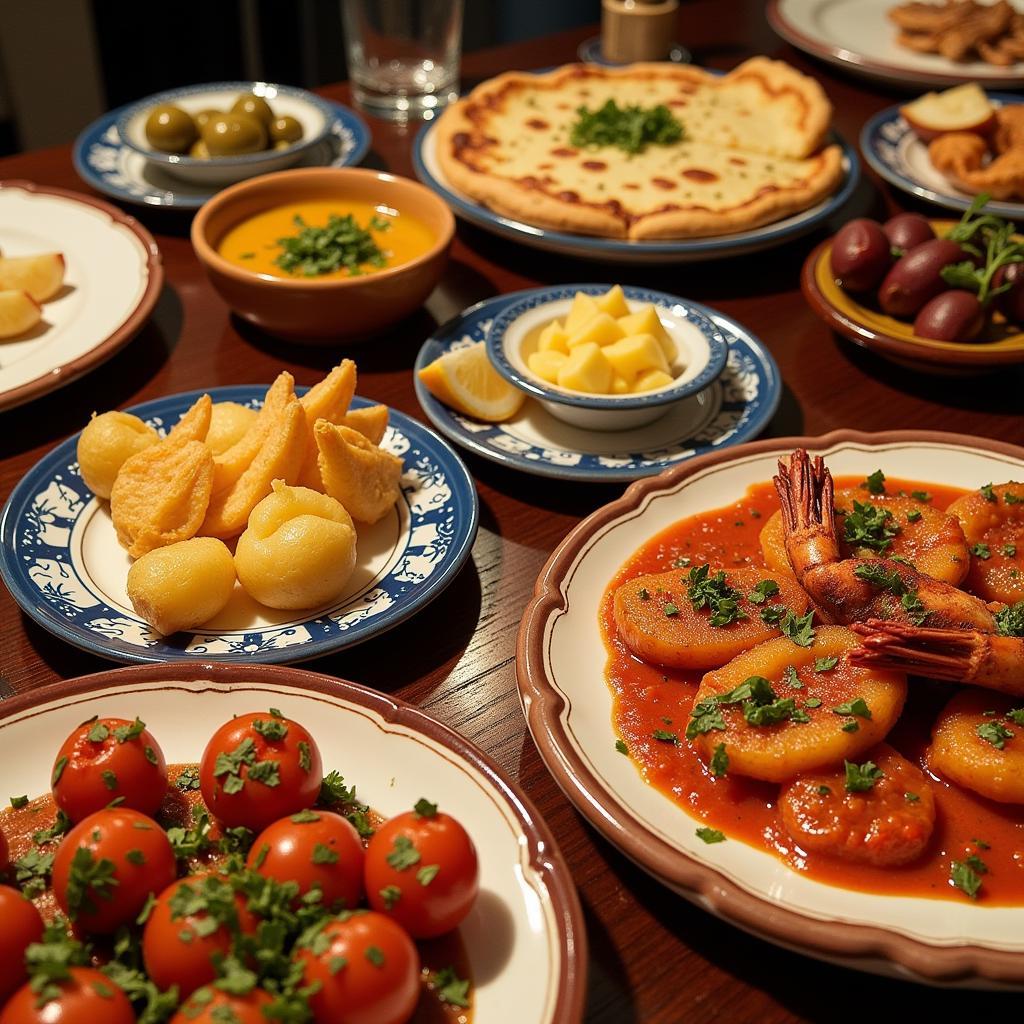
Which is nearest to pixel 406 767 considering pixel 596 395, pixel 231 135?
pixel 596 395

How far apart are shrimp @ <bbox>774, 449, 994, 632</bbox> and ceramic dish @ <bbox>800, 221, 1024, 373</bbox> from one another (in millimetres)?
916

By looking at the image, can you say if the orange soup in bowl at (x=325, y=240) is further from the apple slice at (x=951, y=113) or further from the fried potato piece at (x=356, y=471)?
the apple slice at (x=951, y=113)

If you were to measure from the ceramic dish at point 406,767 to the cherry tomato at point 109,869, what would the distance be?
0.24 meters

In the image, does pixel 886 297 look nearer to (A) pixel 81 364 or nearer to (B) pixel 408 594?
(B) pixel 408 594

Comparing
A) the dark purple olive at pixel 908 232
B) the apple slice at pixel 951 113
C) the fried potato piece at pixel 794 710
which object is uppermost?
the apple slice at pixel 951 113

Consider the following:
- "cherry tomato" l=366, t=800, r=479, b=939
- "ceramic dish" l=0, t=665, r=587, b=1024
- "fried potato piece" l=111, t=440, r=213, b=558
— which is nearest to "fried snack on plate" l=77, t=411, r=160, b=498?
"fried potato piece" l=111, t=440, r=213, b=558

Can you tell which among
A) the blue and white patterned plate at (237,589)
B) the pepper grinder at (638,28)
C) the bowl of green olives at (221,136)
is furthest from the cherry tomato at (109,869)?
the pepper grinder at (638,28)

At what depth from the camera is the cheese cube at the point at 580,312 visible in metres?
2.67

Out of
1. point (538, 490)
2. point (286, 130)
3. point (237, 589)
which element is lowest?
point (538, 490)

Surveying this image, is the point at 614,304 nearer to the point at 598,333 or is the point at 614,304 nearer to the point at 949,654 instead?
the point at 598,333

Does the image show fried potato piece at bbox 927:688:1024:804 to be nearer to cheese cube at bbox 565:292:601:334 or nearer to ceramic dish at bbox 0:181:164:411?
cheese cube at bbox 565:292:601:334

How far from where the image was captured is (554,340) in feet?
8.64

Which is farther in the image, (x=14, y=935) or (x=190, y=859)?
(x=190, y=859)

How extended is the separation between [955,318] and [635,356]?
89 centimetres
